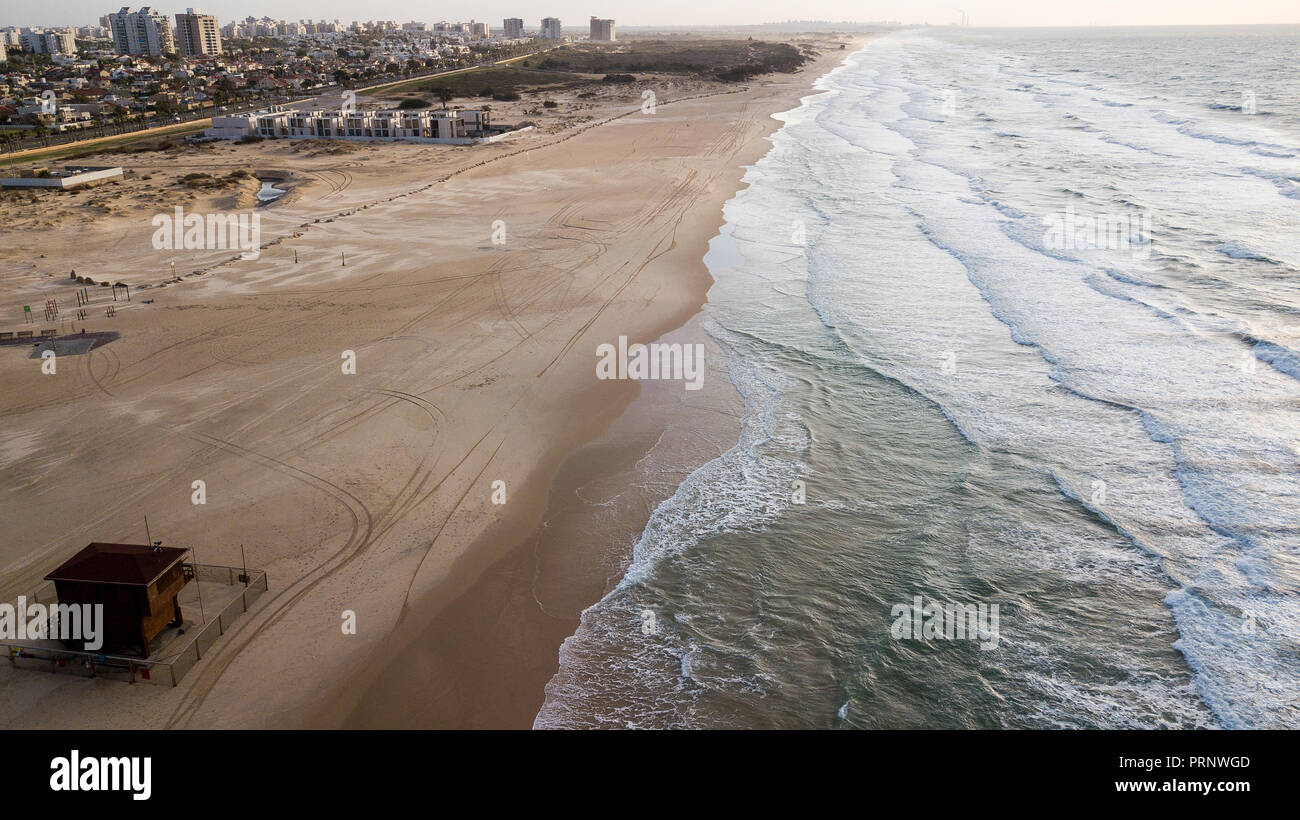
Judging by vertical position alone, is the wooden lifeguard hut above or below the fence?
above

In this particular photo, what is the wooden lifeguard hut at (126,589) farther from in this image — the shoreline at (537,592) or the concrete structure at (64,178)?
the concrete structure at (64,178)

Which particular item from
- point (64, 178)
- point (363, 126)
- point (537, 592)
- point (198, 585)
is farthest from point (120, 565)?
point (363, 126)

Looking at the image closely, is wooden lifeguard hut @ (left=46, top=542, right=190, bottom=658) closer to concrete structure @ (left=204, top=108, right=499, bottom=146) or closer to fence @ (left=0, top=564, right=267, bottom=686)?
fence @ (left=0, top=564, right=267, bottom=686)

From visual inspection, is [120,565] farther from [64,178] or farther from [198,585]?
[64,178]

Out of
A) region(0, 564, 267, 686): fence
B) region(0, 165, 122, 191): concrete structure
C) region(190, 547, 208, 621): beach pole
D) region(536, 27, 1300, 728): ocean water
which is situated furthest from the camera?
region(0, 165, 122, 191): concrete structure

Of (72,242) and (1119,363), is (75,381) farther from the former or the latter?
(1119,363)

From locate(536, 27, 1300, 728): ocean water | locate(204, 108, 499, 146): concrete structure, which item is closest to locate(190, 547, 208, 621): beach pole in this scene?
locate(536, 27, 1300, 728): ocean water

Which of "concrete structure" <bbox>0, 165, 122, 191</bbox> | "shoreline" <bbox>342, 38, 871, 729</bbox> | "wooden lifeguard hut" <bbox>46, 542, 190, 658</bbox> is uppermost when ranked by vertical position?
"concrete structure" <bbox>0, 165, 122, 191</bbox>
